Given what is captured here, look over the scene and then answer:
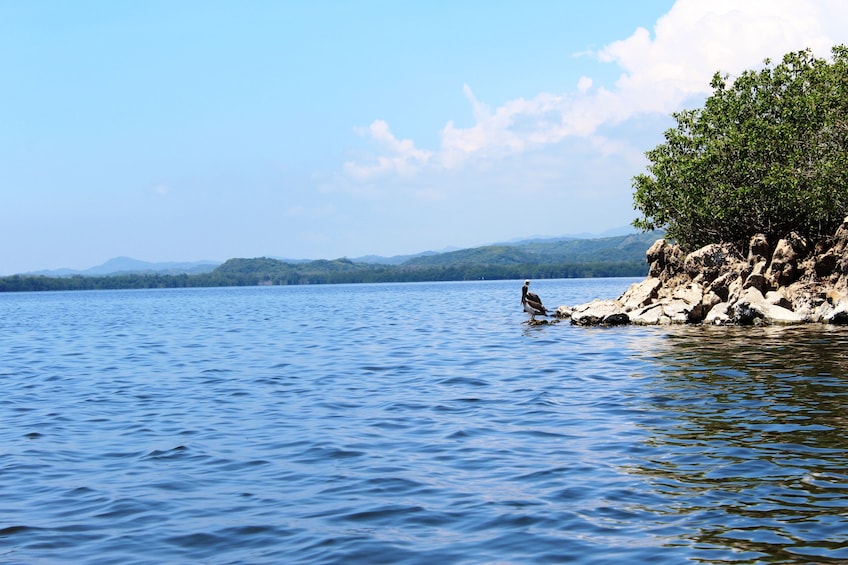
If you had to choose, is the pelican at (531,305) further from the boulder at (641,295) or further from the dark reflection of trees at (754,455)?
the dark reflection of trees at (754,455)

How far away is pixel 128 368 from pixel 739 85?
39.7m

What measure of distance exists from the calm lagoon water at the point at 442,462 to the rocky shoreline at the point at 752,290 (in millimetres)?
11627

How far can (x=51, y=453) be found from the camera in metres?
15.8

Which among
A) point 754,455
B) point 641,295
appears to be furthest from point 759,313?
point 754,455

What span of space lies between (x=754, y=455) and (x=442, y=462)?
17.1 ft

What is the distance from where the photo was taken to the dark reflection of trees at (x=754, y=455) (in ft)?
30.8

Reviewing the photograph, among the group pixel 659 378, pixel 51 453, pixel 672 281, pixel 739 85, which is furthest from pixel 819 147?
pixel 51 453

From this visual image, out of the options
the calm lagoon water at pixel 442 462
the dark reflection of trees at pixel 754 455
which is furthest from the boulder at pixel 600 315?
the dark reflection of trees at pixel 754 455

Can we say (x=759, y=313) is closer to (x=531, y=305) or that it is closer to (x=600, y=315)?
(x=600, y=315)

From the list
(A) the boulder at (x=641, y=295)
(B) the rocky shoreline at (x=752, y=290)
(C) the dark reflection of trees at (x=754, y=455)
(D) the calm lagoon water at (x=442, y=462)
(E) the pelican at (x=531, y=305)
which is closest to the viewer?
(C) the dark reflection of trees at (x=754, y=455)

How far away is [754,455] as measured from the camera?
44.3ft

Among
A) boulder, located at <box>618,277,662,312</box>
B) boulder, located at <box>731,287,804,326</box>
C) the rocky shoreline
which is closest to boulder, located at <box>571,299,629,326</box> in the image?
the rocky shoreline

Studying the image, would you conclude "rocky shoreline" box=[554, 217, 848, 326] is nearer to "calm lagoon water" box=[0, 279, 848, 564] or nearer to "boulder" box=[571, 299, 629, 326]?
"boulder" box=[571, 299, 629, 326]

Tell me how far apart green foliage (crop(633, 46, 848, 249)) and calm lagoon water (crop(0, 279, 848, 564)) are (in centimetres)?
1875
